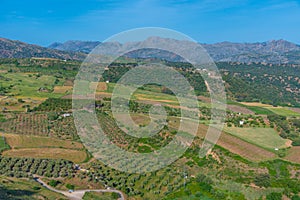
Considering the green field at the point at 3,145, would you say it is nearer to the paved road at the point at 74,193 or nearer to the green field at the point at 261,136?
the paved road at the point at 74,193

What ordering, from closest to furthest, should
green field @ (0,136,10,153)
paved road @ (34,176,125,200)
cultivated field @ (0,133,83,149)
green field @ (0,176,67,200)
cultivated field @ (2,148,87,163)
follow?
green field @ (0,176,67,200) → paved road @ (34,176,125,200) → cultivated field @ (2,148,87,163) → green field @ (0,136,10,153) → cultivated field @ (0,133,83,149)

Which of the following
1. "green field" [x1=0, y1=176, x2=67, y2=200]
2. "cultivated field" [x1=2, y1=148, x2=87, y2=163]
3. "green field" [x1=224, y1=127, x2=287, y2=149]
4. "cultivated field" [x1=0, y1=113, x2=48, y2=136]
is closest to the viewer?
"green field" [x1=0, y1=176, x2=67, y2=200]

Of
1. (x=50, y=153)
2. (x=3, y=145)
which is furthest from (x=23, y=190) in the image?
(x=3, y=145)

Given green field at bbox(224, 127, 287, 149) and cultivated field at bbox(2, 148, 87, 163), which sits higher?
green field at bbox(224, 127, 287, 149)

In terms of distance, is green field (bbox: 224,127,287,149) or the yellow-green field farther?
green field (bbox: 224,127,287,149)

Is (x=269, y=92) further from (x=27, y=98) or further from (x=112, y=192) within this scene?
(x=112, y=192)

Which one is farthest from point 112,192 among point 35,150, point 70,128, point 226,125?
point 226,125

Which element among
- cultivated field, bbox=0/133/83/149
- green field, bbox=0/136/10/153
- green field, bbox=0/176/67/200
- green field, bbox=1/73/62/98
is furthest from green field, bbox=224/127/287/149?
green field, bbox=1/73/62/98

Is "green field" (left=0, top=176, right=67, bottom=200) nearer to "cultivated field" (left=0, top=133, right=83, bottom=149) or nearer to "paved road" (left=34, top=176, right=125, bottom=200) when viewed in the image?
"paved road" (left=34, top=176, right=125, bottom=200)
